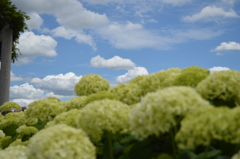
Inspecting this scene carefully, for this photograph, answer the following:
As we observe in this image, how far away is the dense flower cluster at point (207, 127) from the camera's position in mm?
1542

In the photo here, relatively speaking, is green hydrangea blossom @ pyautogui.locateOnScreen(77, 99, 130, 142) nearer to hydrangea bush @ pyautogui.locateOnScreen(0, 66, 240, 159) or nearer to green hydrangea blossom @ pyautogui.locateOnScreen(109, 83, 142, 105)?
hydrangea bush @ pyautogui.locateOnScreen(0, 66, 240, 159)

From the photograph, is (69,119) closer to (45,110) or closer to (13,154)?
(13,154)

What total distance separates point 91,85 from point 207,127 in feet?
8.20

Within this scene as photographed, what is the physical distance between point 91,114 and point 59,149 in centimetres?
35

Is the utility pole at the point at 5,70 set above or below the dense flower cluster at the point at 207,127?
above

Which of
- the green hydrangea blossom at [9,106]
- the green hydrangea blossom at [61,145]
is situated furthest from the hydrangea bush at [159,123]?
the green hydrangea blossom at [9,106]

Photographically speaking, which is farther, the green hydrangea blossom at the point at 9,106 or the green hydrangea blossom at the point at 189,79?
the green hydrangea blossom at the point at 9,106

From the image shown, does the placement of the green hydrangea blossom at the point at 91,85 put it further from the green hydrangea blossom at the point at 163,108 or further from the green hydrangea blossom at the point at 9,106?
the green hydrangea blossom at the point at 9,106

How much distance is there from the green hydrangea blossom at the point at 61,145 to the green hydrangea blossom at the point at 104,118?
126mm

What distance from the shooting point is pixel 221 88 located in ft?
6.92

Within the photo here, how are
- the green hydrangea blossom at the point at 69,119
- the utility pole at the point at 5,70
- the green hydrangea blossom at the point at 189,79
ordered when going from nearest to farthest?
1. the green hydrangea blossom at the point at 189,79
2. the green hydrangea blossom at the point at 69,119
3. the utility pole at the point at 5,70

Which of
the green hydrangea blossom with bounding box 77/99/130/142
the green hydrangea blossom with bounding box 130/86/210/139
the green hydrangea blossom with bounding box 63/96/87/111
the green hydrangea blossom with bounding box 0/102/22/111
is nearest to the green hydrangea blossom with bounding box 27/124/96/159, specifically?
the green hydrangea blossom with bounding box 77/99/130/142

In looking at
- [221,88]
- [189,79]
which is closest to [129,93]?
[189,79]

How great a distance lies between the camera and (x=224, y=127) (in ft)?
5.04
